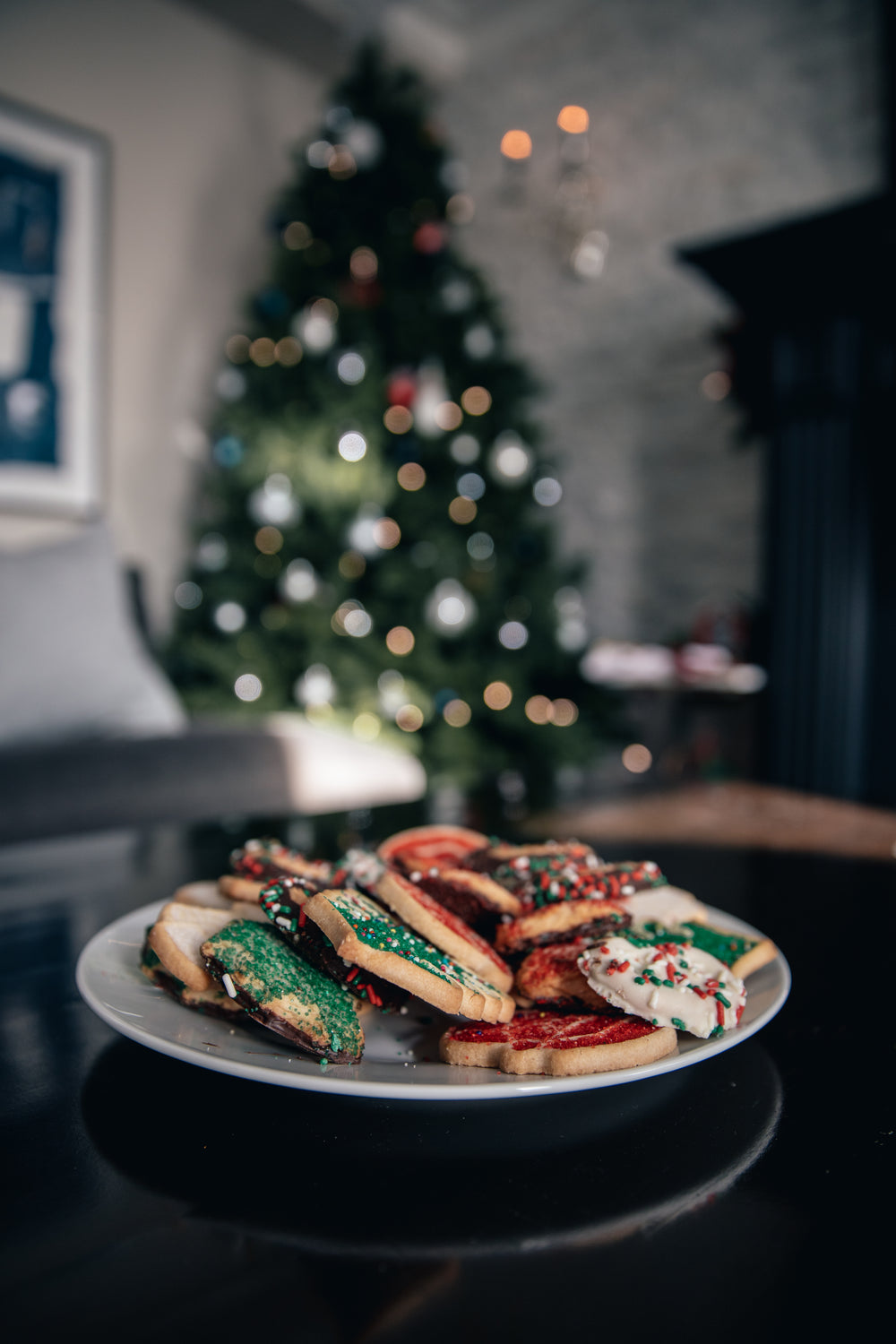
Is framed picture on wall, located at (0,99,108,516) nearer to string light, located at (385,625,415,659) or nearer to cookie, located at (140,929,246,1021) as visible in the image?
string light, located at (385,625,415,659)

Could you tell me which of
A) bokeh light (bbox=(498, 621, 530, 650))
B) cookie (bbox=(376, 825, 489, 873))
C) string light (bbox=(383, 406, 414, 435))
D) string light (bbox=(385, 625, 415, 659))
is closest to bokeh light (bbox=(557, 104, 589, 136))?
string light (bbox=(383, 406, 414, 435))

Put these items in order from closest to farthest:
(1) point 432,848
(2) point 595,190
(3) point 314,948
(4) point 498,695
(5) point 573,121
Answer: (3) point 314,948 < (1) point 432,848 < (5) point 573,121 < (4) point 498,695 < (2) point 595,190

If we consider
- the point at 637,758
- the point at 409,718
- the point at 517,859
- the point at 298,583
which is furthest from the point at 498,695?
the point at 517,859

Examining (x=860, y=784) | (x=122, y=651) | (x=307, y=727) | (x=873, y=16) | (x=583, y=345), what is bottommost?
(x=860, y=784)

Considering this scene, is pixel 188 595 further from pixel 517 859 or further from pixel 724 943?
pixel 724 943

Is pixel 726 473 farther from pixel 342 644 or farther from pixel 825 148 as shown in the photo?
pixel 342 644

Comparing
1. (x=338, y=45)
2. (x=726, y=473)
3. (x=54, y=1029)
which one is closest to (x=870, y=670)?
(x=726, y=473)

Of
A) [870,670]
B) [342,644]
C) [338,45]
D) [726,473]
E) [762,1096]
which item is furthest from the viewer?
[338,45]
